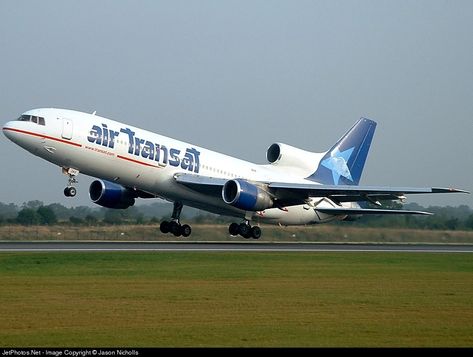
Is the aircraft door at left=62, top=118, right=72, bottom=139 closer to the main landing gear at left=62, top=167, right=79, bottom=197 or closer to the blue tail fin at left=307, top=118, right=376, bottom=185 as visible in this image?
the main landing gear at left=62, top=167, right=79, bottom=197

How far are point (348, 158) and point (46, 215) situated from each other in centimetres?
1643

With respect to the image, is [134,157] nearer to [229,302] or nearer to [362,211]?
[362,211]

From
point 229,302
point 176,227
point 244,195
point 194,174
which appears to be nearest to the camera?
point 229,302

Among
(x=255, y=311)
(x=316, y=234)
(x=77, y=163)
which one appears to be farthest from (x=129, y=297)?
(x=316, y=234)

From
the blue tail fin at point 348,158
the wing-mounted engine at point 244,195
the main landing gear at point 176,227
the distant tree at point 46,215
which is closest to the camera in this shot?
the wing-mounted engine at point 244,195

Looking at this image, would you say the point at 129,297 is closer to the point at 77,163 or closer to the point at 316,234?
the point at 77,163

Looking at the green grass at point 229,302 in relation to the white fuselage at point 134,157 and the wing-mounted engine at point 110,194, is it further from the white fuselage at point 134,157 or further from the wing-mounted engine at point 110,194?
the wing-mounted engine at point 110,194

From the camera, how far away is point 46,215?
48312 mm

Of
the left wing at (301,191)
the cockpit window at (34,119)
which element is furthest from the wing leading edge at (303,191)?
the cockpit window at (34,119)

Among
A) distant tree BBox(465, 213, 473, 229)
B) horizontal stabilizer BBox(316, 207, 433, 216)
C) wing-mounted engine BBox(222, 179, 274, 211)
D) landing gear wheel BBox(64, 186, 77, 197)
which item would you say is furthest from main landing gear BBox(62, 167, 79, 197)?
distant tree BBox(465, 213, 473, 229)

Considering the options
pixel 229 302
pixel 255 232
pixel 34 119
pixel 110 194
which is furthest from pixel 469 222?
pixel 229 302

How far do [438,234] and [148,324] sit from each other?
32211 mm

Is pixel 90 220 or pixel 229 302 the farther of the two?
pixel 90 220

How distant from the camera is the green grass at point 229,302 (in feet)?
44.4
